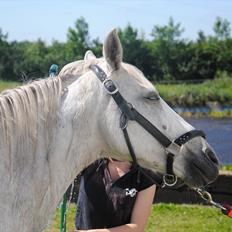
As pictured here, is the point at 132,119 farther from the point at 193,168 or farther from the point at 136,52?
the point at 136,52

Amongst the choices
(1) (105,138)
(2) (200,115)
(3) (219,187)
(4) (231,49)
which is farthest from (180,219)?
(4) (231,49)

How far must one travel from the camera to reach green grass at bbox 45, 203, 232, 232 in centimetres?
588

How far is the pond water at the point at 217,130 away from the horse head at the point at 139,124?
15.8 m

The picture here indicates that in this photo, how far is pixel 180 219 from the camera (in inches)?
243

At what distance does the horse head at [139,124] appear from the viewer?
265cm

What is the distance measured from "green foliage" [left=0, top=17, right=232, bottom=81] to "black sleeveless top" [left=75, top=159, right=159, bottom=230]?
189ft

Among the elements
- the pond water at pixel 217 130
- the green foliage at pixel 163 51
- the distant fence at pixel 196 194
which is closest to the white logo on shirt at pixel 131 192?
Answer: the distant fence at pixel 196 194

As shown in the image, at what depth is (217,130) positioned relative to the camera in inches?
1240

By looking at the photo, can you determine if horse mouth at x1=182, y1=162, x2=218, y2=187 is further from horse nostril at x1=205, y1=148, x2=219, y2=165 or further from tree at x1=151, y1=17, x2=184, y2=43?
tree at x1=151, y1=17, x2=184, y2=43

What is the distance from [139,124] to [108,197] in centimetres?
80

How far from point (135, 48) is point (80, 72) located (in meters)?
69.2

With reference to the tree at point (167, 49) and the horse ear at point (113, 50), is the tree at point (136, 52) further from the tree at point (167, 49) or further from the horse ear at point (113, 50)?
the horse ear at point (113, 50)

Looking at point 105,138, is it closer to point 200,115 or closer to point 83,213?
point 83,213

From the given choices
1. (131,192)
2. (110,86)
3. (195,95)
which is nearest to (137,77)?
(110,86)
